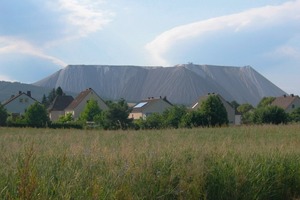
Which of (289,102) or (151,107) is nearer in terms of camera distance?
(289,102)

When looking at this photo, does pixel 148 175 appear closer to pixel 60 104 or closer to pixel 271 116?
pixel 271 116

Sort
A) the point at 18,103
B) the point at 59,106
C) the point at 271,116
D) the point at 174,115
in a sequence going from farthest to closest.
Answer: the point at 59,106
the point at 18,103
the point at 174,115
the point at 271,116

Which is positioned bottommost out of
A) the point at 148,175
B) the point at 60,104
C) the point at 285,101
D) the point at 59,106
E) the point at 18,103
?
the point at 148,175

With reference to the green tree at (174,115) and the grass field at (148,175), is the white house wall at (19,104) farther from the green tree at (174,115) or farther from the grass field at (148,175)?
the grass field at (148,175)

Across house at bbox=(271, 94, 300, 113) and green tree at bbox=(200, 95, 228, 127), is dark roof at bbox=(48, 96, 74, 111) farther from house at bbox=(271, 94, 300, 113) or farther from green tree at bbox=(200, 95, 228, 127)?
green tree at bbox=(200, 95, 228, 127)

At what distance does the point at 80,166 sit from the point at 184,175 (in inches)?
67.7

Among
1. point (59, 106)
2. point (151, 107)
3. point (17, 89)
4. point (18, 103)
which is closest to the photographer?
point (18, 103)

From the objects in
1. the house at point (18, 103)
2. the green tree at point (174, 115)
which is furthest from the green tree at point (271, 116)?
the house at point (18, 103)

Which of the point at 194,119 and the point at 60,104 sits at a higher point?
the point at 60,104

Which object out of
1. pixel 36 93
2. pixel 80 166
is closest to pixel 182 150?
pixel 80 166

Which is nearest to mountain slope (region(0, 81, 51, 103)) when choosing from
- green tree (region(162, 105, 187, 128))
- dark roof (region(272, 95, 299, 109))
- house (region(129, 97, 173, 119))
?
house (region(129, 97, 173, 119))

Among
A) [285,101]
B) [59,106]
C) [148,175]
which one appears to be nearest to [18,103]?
[59,106]

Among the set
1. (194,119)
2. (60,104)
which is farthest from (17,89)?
(194,119)

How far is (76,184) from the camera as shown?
20.5 feet
